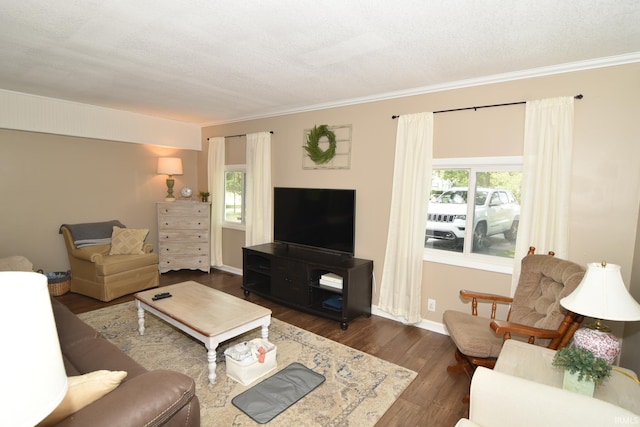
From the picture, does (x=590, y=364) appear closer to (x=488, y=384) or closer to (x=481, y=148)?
(x=488, y=384)

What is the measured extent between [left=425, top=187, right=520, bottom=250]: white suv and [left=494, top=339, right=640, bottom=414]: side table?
1.37 m

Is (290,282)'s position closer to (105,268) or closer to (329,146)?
(329,146)

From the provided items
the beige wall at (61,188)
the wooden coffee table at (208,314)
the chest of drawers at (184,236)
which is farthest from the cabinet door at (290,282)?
the beige wall at (61,188)

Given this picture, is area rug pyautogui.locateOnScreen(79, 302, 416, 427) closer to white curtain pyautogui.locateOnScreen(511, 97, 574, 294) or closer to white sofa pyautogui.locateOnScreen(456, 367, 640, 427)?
white sofa pyautogui.locateOnScreen(456, 367, 640, 427)

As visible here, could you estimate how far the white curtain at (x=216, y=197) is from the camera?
548 centimetres

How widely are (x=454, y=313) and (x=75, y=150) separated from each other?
17.1 feet

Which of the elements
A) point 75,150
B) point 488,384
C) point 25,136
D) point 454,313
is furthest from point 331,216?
point 25,136

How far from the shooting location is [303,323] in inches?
140

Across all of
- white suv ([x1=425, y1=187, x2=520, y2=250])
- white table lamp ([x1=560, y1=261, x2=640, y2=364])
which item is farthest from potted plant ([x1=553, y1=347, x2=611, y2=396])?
white suv ([x1=425, y1=187, x2=520, y2=250])

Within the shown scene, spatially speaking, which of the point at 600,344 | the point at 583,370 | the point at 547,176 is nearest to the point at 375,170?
the point at 547,176

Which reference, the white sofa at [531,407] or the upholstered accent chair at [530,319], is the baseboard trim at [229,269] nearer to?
the upholstered accent chair at [530,319]

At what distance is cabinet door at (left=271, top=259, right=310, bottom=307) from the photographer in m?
3.73

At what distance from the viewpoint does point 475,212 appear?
325cm

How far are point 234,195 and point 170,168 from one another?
1.10 metres
